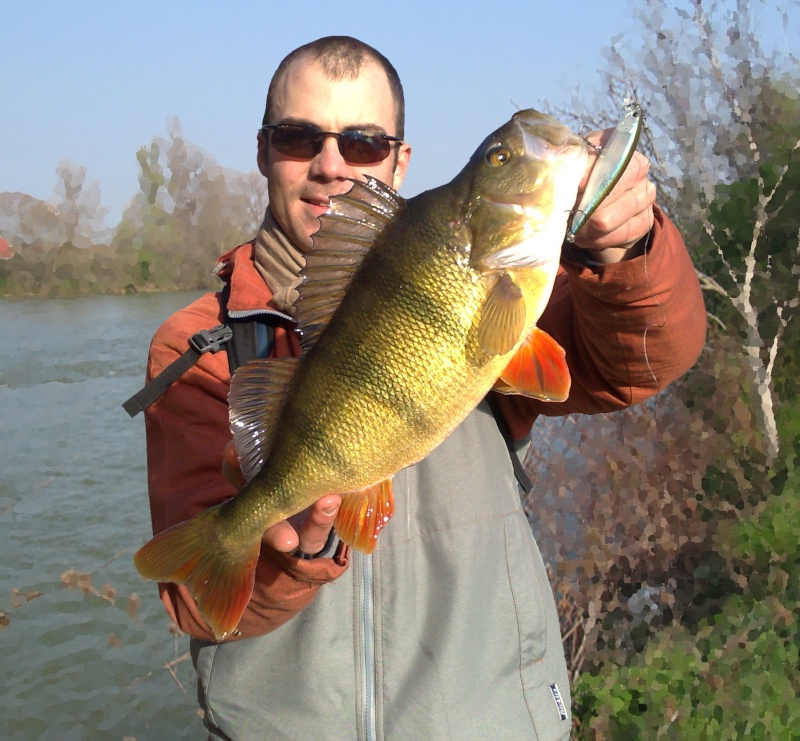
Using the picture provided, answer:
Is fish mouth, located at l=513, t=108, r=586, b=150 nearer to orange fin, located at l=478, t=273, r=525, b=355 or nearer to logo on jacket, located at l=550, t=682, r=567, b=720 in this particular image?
orange fin, located at l=478, t=273, r=525, b=355

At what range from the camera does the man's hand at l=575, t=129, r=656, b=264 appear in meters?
1.65

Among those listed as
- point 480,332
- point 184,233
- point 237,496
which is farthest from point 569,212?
point 184,233

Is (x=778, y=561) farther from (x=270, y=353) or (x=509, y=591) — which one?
(x=270, y=353)

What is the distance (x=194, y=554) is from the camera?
186 cm

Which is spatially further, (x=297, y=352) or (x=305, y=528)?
(x=297, y=352)

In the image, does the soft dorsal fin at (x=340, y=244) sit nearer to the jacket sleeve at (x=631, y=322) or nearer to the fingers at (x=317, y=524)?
the fingers at (x=317, y=524)

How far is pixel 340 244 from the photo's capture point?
1760 millimetres

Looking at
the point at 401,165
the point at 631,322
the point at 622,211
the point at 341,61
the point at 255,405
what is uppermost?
the point at 341,61

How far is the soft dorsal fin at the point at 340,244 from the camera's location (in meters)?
1.75

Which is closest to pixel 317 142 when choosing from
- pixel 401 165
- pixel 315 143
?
pixel 315 143

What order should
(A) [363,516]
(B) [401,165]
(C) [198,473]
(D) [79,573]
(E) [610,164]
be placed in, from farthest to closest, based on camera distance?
(D) [79,573], (B) [401,165], (C) [198,473], (A) [363,516], (E) [610,164]

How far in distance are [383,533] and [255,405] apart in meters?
0.72

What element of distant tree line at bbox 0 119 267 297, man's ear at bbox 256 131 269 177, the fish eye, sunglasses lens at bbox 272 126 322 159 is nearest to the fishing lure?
the fish eye

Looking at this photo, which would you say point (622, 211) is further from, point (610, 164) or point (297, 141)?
point (297, 141)
